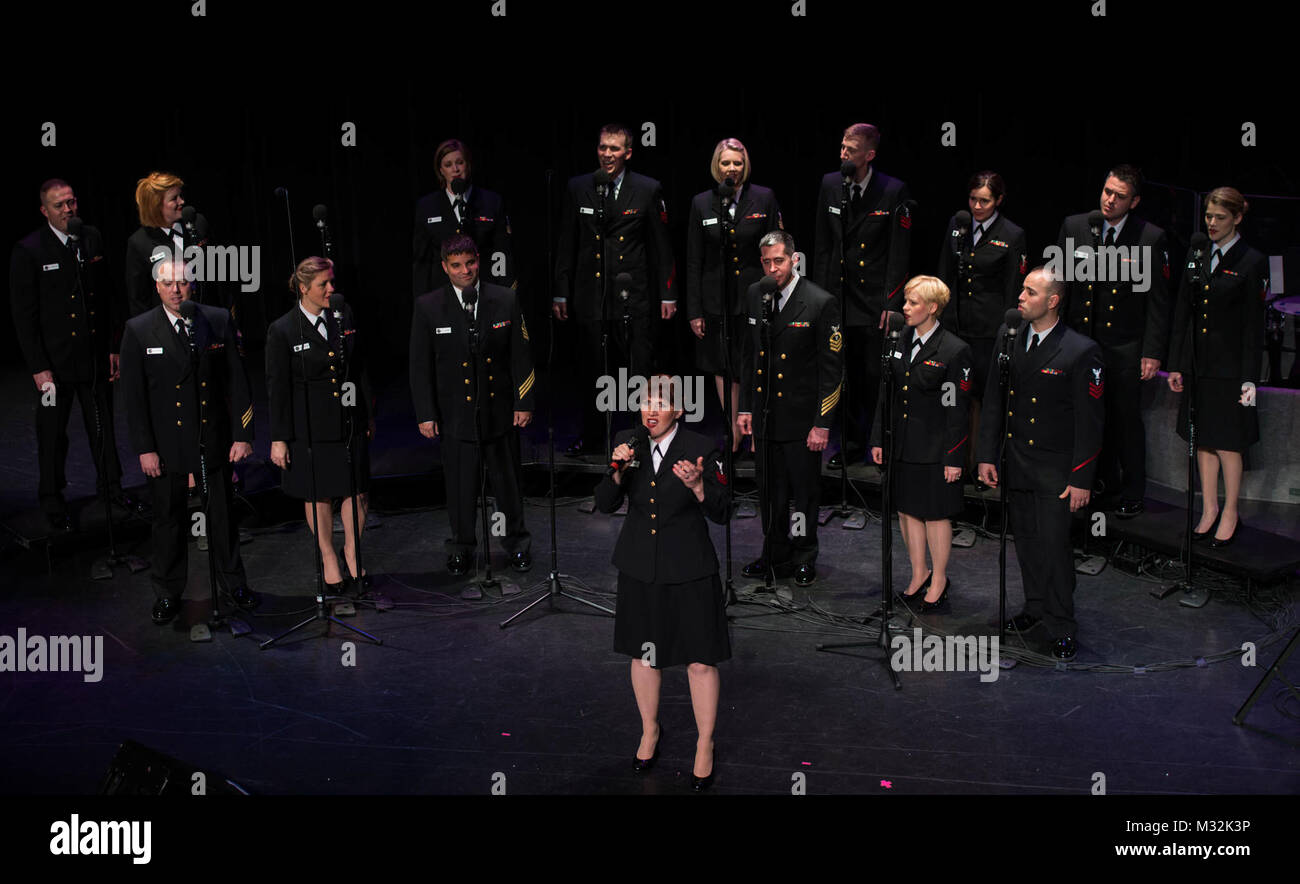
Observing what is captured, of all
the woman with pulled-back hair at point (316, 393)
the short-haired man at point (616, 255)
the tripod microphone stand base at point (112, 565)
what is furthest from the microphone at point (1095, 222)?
the tripod microphone stand base at point (112, 565)

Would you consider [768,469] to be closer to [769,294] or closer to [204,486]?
[769,294]

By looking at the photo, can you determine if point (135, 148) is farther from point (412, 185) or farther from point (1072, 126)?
point (1072, 126)

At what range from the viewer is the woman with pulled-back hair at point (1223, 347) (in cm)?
657

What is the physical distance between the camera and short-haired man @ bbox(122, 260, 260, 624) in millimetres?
6266

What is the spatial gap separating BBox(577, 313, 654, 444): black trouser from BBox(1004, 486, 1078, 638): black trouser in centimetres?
252

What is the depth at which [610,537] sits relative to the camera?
7574 millimetres

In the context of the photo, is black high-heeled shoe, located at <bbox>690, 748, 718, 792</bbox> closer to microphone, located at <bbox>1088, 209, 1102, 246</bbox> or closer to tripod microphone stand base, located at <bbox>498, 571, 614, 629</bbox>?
tripod microphone stand base, located at <bbox>498, 571, 614, 629</bbox>

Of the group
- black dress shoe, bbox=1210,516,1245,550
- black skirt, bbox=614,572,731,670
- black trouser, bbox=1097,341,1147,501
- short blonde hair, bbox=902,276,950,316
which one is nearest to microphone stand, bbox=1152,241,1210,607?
black dress shoe, bbox=1210,516,1245,550

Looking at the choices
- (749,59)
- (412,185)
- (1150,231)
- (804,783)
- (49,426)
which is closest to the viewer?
(804,783)

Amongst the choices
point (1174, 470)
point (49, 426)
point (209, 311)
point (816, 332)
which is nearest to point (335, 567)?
point (209, 311)

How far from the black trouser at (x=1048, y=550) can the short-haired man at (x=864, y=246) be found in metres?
1.60

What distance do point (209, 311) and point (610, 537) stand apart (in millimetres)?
2438

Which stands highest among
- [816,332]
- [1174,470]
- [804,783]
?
[816,332]

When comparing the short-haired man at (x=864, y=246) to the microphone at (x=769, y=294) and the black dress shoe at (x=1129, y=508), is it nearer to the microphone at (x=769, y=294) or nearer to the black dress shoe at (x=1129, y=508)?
the microphone at (x=769, y=294)
